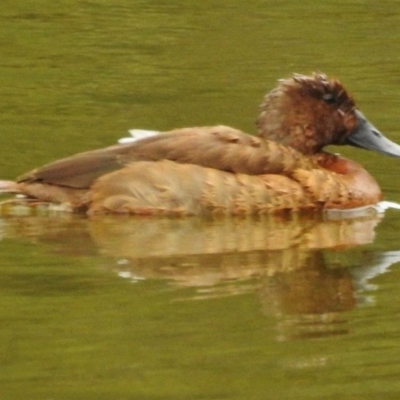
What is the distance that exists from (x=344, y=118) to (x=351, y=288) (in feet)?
9.71

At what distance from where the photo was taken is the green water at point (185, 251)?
6.77 metres

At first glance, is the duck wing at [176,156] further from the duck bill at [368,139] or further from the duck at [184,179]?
the duck bill at [368,139]

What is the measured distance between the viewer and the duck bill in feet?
37.0

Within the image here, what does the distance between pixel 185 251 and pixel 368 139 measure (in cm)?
250

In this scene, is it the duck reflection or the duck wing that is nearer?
the duck reflection

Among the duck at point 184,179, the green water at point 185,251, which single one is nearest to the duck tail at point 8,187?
the duck at point 184,179

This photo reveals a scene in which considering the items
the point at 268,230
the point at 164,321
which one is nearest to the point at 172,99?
the point at 268,230

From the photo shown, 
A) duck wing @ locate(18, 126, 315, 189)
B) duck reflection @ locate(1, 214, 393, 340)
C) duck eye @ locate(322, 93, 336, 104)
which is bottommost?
duck reflection @ locate(1, 214, 393, 340)

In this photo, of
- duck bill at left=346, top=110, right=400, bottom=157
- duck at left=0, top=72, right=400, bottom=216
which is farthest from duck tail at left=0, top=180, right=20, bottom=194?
duck bill at left=346, top=110, right=400, bottom=157

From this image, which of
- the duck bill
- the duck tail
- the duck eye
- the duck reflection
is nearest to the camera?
the duck reflection

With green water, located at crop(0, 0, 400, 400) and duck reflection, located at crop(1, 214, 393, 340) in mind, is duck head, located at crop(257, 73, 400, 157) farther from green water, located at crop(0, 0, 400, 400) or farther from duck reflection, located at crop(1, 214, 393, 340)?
duck reflection, located at crop(1, 214, 393, 340)

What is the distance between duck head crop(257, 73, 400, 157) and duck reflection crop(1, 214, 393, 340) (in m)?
0.78

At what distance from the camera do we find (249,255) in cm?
918

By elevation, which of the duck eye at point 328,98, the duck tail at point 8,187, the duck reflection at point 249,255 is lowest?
the duck reflection at point 249,255
